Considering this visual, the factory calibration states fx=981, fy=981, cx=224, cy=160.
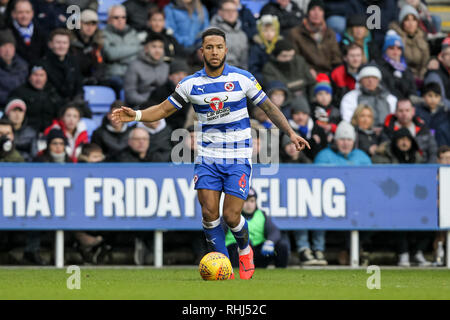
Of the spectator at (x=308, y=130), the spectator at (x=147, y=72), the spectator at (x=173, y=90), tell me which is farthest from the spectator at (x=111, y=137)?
the spectator at (x=308, y=130)

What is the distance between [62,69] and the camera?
52.2 feet

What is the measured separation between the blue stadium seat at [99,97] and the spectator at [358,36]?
423 cm

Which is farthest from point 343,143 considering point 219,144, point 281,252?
point 219,144

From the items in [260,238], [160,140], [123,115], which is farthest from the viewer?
[160,140]

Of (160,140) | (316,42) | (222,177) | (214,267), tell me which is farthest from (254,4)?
(214,267)

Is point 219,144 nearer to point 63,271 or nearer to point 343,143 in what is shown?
point 63,271

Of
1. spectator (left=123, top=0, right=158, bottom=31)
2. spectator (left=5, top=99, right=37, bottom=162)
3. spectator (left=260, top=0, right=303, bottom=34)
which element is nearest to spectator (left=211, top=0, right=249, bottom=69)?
spectator (left=260, top=0, right=303, bottom=34)

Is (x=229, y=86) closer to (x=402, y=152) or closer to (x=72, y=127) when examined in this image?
(x=72, y=127)

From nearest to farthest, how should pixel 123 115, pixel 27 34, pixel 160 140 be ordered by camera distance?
pixel 123 115, pixel 160 140, pixel 27 34

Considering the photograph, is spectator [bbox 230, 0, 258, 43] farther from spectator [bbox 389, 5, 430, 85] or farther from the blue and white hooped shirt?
the blue and white hooped shirt

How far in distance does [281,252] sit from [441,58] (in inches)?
246

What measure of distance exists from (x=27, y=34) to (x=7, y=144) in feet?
9.99

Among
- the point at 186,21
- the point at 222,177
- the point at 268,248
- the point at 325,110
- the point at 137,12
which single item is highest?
the point at 137,12

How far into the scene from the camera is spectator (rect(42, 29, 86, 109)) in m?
15.9
